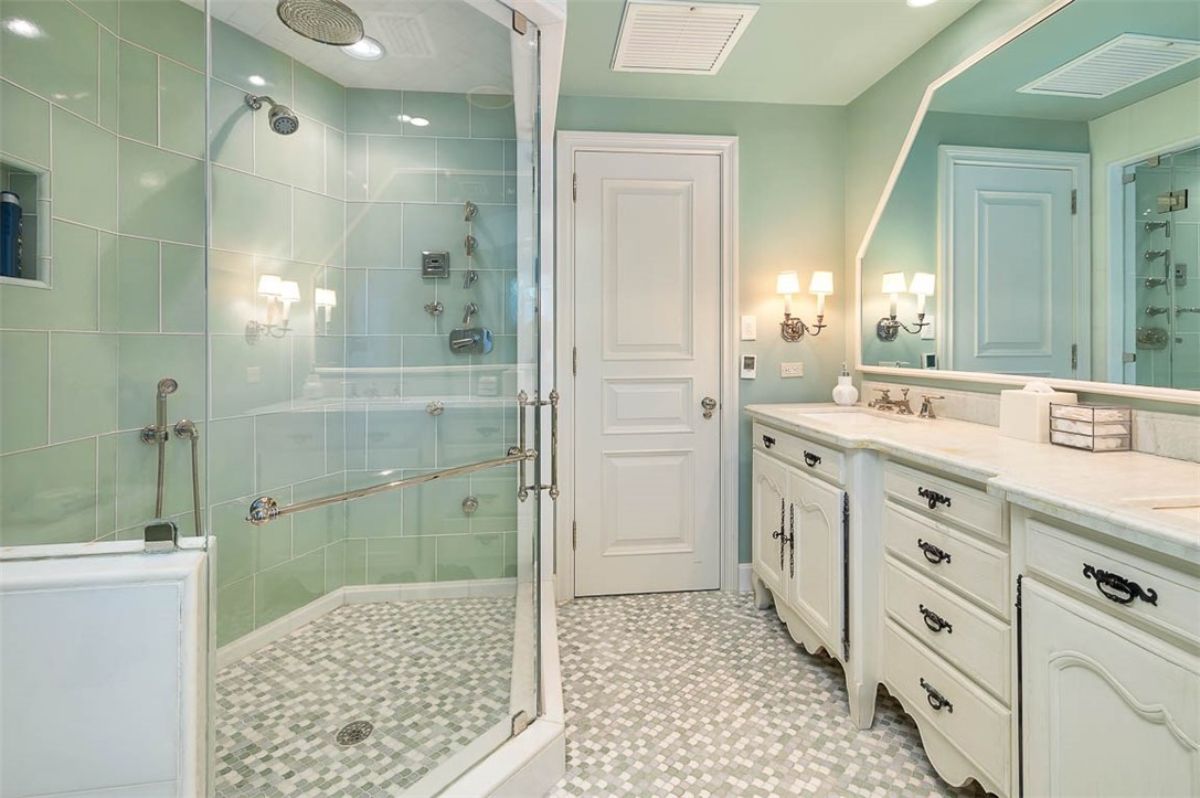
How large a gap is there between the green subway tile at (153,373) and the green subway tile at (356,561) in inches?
23.6

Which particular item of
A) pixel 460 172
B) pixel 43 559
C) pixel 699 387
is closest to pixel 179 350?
pixel 43 559

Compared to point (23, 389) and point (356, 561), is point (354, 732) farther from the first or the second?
point (23, 389)

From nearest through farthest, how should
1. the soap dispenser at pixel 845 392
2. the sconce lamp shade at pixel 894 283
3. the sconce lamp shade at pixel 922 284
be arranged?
the sconce lamp shade at pixel 922 284, the sconce lamp shade at pixel 894 283, the soap dispenser at pixel 845 392

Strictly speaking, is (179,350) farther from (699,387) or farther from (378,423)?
(699,387)

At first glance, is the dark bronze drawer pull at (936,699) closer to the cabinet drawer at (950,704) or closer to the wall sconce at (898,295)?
the cabinet drawer at (950,704)

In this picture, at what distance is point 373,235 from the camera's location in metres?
1.79

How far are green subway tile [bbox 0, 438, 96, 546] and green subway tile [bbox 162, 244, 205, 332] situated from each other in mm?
411

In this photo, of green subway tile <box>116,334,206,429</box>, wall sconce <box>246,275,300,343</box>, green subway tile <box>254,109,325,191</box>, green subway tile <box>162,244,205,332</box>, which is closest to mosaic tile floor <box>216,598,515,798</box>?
green subway tile <box>116,334,206,429</box>

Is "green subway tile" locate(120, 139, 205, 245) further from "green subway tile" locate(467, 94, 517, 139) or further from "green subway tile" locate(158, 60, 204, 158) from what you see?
"green subway tile" locate(467, 94, 517, 139)

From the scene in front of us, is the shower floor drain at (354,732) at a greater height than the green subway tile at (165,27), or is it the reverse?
the green subway tile at (165,27)

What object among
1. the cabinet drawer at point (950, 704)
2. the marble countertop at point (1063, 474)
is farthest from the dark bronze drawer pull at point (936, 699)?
the marble countertop at point (1063, 474)

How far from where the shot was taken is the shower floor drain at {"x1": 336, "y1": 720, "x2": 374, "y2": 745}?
4.59 ft

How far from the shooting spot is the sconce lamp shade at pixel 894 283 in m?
2.34

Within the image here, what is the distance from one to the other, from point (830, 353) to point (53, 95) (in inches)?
118
